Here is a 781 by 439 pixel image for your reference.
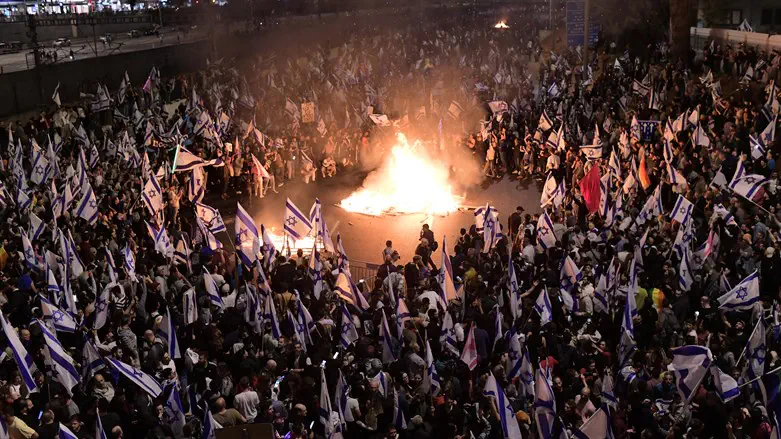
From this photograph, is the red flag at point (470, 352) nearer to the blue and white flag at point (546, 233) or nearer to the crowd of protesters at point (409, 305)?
the crowd of protesters at point (409, 305)

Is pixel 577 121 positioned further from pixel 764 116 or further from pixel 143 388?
pixel 143 388

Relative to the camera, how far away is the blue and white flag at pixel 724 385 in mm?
9719

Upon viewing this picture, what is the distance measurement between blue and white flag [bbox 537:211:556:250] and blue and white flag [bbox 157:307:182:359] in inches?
266

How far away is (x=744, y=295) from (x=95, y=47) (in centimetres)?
3145

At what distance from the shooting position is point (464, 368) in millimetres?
11180

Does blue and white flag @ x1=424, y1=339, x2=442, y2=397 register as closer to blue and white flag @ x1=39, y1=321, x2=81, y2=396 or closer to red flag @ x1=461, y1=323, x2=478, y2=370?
red flag @ x1=461, y1=323, x2=478, y2=370

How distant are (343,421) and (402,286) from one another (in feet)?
13.7

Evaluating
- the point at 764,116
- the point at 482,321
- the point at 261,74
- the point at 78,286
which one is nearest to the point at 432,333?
the point at 482,321

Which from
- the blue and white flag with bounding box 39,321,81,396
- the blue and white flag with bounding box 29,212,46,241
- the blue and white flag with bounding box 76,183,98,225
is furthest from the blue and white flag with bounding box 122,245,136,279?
the blue and white flag with bounding box 39,321,81,396

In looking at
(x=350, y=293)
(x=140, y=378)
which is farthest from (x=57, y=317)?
(x=350, y=293)

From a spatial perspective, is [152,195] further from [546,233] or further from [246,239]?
[546,233]

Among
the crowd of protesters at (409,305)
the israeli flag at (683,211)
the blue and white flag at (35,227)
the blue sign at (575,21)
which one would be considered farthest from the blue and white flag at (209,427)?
the blue sign at (575,21)

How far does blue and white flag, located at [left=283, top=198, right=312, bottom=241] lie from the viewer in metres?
15.5

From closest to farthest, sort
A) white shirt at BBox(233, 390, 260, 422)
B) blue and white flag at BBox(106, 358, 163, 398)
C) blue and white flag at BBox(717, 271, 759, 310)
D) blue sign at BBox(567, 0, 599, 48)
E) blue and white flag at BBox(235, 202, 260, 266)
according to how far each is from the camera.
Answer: white shirt at BBox(233, 390, 260, 422) → blue and white flag at BBox(106, 358, 163, 398) → blue and white flag at BBox(717, 271, 759, 310) → blue and white flag at BBox(235, 202, 260, 266) → blue sign at BBox(567, 0, 599, 48)
